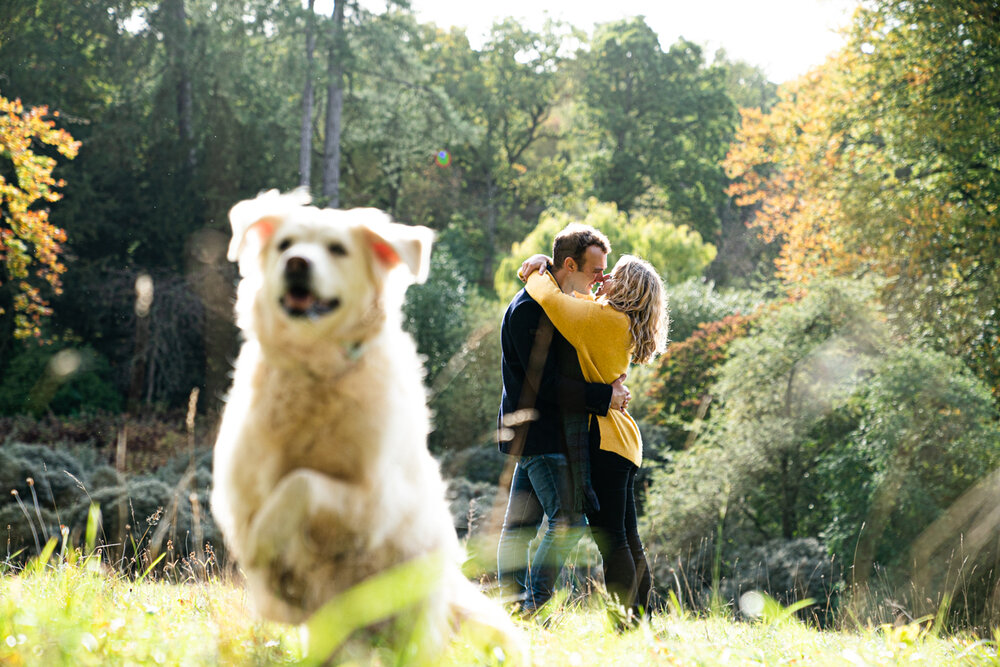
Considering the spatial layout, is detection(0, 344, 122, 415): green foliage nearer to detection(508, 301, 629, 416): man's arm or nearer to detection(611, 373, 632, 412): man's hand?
detection(508, 301, 629, 416): man's arm

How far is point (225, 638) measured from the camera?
8.29ft

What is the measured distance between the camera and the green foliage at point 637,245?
21.6m

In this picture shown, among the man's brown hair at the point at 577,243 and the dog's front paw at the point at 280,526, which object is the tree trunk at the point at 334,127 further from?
the dog's front paw at the point at 280,526

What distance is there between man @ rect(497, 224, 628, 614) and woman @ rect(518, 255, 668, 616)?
78 mm

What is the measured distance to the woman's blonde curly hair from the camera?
13.0 ft

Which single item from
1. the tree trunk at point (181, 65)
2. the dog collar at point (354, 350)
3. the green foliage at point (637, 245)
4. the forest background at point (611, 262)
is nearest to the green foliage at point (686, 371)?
the forest background at point (611, 262)

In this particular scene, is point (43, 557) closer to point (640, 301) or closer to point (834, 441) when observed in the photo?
point (640, 301)

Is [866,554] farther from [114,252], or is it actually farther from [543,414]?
[114,252]

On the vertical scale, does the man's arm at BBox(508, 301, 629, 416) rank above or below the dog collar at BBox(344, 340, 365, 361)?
below

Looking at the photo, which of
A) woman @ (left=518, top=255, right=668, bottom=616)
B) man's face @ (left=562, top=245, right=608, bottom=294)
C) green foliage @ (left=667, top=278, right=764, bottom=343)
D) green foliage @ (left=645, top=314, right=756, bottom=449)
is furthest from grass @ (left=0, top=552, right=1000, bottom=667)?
green foliage @ (left=667, top=278, right=764, bottom=343)

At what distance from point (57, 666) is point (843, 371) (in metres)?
9.92

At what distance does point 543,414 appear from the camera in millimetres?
3959

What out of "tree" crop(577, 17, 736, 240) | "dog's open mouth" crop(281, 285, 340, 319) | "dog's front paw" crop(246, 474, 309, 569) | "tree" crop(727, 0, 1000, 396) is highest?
"tree" crop(577, 17, 736, 240)

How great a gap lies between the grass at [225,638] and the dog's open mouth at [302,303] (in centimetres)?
99
